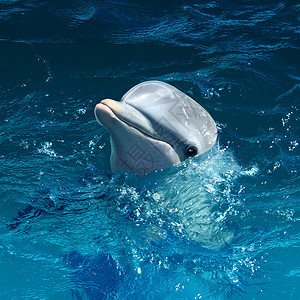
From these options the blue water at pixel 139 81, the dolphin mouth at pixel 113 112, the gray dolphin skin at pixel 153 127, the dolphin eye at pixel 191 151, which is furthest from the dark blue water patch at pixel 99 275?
the dolphin mouth at pixel 113 112

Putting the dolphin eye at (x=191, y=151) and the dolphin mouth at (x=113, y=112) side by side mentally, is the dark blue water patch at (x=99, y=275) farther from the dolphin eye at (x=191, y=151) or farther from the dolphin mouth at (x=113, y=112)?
the dolphin mouth at (x=113, y=112)

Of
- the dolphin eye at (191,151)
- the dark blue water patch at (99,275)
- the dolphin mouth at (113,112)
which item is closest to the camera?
the dolphin mouth at (113,112)

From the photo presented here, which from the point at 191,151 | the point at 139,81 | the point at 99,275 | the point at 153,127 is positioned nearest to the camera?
the point at 153,127

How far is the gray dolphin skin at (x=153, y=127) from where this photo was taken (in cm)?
404

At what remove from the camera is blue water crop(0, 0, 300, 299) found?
4891 mm

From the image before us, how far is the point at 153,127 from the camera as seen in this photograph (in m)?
4.26

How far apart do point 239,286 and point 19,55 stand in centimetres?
1046

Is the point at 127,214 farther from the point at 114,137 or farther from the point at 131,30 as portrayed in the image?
the point at 131,30

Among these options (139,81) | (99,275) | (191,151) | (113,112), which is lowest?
(99,275)

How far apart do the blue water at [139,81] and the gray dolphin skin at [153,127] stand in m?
0.32

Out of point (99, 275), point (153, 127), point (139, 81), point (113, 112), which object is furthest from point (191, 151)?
point (99, 275)

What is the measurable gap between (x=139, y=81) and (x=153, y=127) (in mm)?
1441

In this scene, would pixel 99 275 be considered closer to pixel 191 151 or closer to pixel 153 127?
pixel 191 151

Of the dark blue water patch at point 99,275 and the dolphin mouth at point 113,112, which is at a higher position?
the dolphin mouth at point 113,112
